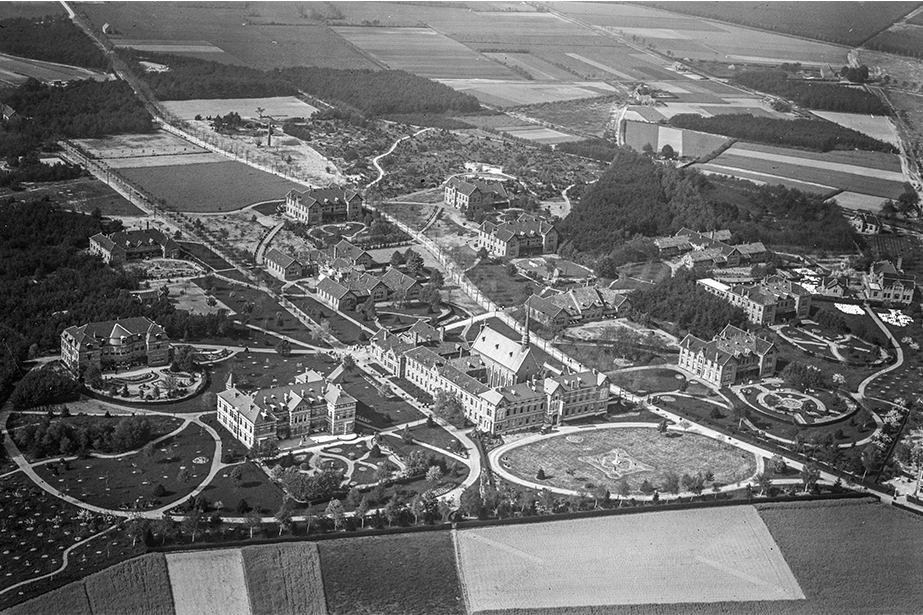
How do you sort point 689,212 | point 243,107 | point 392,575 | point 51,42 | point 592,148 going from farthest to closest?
point 51,42, point 243,107, point 592,148, point 689,212, point 392,575

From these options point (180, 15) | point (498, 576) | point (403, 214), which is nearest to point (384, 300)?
point (403, 214)

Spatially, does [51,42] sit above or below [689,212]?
above

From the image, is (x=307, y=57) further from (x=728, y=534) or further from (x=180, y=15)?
(x=728, y=534)

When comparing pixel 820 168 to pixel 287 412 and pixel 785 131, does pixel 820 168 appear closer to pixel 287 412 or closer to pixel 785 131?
pixel 785 131

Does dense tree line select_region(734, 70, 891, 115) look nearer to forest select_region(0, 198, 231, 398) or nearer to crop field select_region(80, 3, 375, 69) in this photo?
crop field select_region(80, 3, 375, 69)

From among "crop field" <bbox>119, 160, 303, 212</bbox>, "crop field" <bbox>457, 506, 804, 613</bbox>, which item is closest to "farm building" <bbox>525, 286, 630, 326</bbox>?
"crop field" <bbox>457, 506, 804, 613</bbox>

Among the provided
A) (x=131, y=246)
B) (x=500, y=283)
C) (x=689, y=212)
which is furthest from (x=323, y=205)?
(x=689, y=212)
